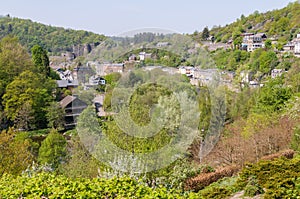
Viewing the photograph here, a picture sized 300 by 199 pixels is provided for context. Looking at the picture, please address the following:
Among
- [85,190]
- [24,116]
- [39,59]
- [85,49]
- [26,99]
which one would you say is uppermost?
[85,49]

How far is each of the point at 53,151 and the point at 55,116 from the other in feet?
21.8

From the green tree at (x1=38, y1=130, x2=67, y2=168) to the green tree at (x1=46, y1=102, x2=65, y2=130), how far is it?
234 inches

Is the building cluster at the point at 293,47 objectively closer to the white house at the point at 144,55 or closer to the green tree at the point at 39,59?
the green tree at the point at 39,59

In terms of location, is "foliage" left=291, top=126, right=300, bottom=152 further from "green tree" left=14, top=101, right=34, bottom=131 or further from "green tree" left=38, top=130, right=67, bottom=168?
"green tree" left=14, top=101, right=34, bottom=131

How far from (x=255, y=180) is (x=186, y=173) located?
236 centimetres

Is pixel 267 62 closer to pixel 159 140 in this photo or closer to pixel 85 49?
pixel 85 49

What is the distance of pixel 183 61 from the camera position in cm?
804

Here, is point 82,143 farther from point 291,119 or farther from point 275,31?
point 275,31

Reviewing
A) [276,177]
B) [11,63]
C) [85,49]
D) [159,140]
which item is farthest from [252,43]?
[276,177]

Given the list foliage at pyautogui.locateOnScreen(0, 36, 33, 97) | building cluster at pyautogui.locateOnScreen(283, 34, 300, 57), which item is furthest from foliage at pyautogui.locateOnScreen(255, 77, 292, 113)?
building cluster at pyautogui.locateOnScreen(283, 34, 300, 57)

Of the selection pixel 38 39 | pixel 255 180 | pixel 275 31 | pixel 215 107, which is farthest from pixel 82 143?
pixel 38 39

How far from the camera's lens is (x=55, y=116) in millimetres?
18625

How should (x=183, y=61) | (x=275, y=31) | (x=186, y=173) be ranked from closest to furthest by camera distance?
(x=186, y=173) < (x=183, y=61) < (x=275, y=31)

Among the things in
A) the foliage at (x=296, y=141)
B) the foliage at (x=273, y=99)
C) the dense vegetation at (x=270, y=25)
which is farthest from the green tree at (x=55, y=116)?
the dense vegetation at (x=270, y=25)
